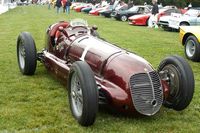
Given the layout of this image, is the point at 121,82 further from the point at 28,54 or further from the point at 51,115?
the point at 28,54

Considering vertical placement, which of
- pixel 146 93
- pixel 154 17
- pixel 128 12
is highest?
pixel 146 93

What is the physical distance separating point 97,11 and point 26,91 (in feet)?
107

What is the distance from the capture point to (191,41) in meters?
10.9

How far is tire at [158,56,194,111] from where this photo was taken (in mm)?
5547

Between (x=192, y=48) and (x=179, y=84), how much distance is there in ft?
18.5

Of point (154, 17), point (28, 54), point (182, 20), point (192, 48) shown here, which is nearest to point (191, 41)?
point (192, 48)

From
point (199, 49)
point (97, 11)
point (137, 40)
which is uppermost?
point (199, 49)

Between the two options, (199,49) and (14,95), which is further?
(199,49)

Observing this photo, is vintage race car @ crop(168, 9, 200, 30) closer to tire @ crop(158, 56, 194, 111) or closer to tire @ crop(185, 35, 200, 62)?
tire @ crop(185, 35, 200, 62)

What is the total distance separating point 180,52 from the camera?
498 inches

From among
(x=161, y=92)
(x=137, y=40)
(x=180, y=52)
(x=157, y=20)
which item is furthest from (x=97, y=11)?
(x=161, y=92)

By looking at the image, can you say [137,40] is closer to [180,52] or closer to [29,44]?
[180,52]

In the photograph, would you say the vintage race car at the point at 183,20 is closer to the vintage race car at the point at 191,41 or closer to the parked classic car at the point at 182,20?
the parked classic car at the point at 182,20

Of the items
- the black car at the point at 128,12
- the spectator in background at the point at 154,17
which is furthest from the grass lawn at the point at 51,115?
the black car at the point at 128,12
